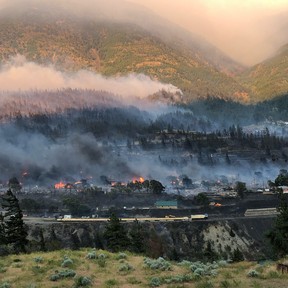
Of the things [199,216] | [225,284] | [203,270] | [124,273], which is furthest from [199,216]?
[225,284]

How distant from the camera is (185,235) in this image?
138m

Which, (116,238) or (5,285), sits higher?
(5,285)

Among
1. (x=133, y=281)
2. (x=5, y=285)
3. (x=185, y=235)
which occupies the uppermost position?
(x=5, y=285)

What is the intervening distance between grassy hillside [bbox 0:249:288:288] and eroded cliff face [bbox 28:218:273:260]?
9758 centimetres

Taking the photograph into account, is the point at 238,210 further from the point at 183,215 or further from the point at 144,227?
the point at 144,227

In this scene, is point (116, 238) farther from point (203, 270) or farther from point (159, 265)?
point (203, 270)

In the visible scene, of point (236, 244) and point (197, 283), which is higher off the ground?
point (197, 283)

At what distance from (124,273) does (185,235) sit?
112 metres

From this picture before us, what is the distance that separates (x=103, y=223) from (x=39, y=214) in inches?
1407

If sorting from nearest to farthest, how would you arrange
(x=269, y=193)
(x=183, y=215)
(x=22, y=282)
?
(x=22, y=282)
(x=183, y=215)
(x=269, y=193)

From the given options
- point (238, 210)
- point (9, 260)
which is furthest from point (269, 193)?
point (9, 260)

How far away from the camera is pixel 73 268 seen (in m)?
29.5

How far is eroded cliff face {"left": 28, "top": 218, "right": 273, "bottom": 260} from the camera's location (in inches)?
5172

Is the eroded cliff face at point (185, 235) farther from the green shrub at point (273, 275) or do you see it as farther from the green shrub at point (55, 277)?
the green shrub at point (273, 275)
